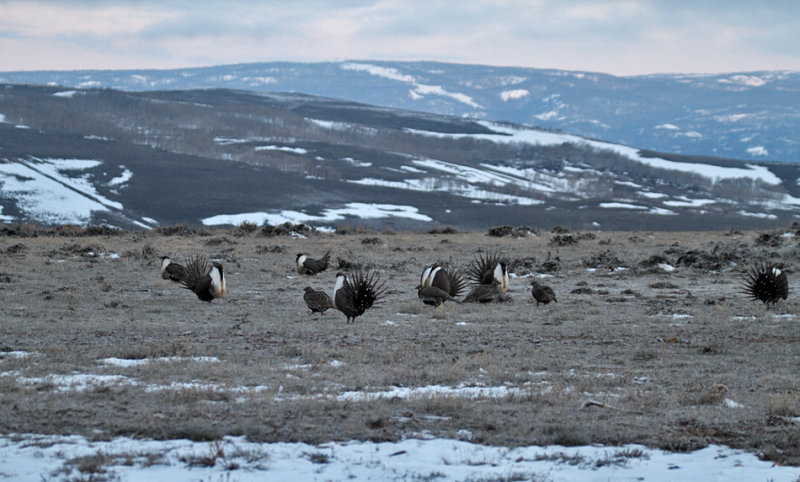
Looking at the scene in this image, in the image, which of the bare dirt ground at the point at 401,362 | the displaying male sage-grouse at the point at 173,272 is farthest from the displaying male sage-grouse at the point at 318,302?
the displaying male sage-grouse at the point at 173,272

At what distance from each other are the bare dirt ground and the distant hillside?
139 ft

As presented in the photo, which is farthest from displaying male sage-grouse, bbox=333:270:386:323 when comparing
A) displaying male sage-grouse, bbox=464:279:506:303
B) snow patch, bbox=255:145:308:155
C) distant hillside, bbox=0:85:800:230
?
snow patch, bbox=255:145:308:155

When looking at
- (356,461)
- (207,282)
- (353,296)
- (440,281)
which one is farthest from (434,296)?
(356,461)

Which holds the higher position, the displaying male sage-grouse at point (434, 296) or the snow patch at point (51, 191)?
the displaying male sage-grouse at point (434, 296)

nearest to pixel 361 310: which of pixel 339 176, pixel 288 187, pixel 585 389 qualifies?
pixel 585 389

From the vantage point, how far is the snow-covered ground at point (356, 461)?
15.5 feet

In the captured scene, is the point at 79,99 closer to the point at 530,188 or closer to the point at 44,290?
the point at 530,188

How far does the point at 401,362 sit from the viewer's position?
8.36 m

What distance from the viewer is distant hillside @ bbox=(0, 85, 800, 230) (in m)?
64.5

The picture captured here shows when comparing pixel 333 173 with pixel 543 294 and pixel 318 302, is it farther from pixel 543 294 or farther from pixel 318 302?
pixel 318 302

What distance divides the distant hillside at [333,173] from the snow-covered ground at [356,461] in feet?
164

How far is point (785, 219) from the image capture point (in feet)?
271

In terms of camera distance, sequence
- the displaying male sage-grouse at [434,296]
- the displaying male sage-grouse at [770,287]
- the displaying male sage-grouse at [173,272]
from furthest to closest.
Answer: the displaying male sage-grouse at [173,272], the displaying male sage-grouse at [434,296], the displaying male sage-grouse at [770,287]

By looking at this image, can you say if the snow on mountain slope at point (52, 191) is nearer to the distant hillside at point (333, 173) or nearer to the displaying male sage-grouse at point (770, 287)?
the distant hillside at point (333, 173)
